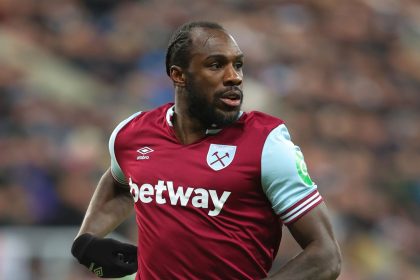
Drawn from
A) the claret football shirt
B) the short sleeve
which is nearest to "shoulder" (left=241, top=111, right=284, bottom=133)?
the claret football shirt

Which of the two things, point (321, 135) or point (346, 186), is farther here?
point (321, 135)

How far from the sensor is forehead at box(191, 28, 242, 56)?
12.7 ft

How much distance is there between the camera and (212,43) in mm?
3877

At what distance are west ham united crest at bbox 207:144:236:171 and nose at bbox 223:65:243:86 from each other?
238mm

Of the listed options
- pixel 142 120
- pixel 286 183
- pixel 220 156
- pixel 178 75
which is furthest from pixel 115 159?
pixel 286 183

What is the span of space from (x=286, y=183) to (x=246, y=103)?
275 inches

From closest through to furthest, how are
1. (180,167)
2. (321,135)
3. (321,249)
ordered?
1. (321,249)
2. (180,167)
3. (321,135)

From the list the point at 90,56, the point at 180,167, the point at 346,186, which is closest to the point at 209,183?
the point at 180,167

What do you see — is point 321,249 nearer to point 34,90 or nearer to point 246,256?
A: point 246,256


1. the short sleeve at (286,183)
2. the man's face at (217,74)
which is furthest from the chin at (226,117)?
the short sleeve at (286,183)

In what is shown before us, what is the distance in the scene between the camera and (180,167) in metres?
3.93

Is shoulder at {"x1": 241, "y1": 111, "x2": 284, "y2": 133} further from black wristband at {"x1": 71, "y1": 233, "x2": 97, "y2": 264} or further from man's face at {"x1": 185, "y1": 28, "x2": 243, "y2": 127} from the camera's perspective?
black wristband at {"x1": 71, "y1": 233, "x2": 97, "y2": 264}

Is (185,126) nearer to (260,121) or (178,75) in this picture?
(178,75)

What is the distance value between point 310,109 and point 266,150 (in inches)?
303
